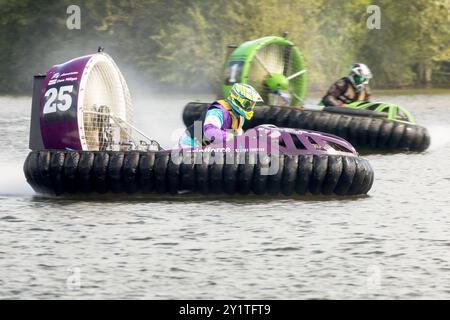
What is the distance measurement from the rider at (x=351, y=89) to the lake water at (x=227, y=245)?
3.86 metres

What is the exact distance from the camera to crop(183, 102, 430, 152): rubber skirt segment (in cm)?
1403

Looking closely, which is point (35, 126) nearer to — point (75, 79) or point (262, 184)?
point (75, 79)

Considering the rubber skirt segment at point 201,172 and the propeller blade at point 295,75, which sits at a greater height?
the propeller blade at point 295,75

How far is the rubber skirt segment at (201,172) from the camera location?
9.70 m

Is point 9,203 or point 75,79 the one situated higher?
point 75,79

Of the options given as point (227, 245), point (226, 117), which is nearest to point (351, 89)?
point (226, 117)

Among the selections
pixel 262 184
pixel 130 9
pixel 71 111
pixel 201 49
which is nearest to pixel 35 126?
pixel 71 111

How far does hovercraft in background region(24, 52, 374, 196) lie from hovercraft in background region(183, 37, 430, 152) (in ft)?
12.9

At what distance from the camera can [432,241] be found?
829 cm

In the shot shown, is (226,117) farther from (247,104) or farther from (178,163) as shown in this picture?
(178,163)

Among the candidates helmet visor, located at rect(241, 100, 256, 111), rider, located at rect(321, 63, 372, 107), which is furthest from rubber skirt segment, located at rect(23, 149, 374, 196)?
rider, located at rect(321, 63, 372, 107)

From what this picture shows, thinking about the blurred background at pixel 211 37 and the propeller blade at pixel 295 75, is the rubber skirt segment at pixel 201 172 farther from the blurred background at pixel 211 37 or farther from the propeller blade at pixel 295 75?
the blurred background at pixel 211 37

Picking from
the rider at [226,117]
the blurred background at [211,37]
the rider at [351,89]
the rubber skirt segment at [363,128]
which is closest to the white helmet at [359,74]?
the rider at [351,89]

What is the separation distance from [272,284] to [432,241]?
1747mm
